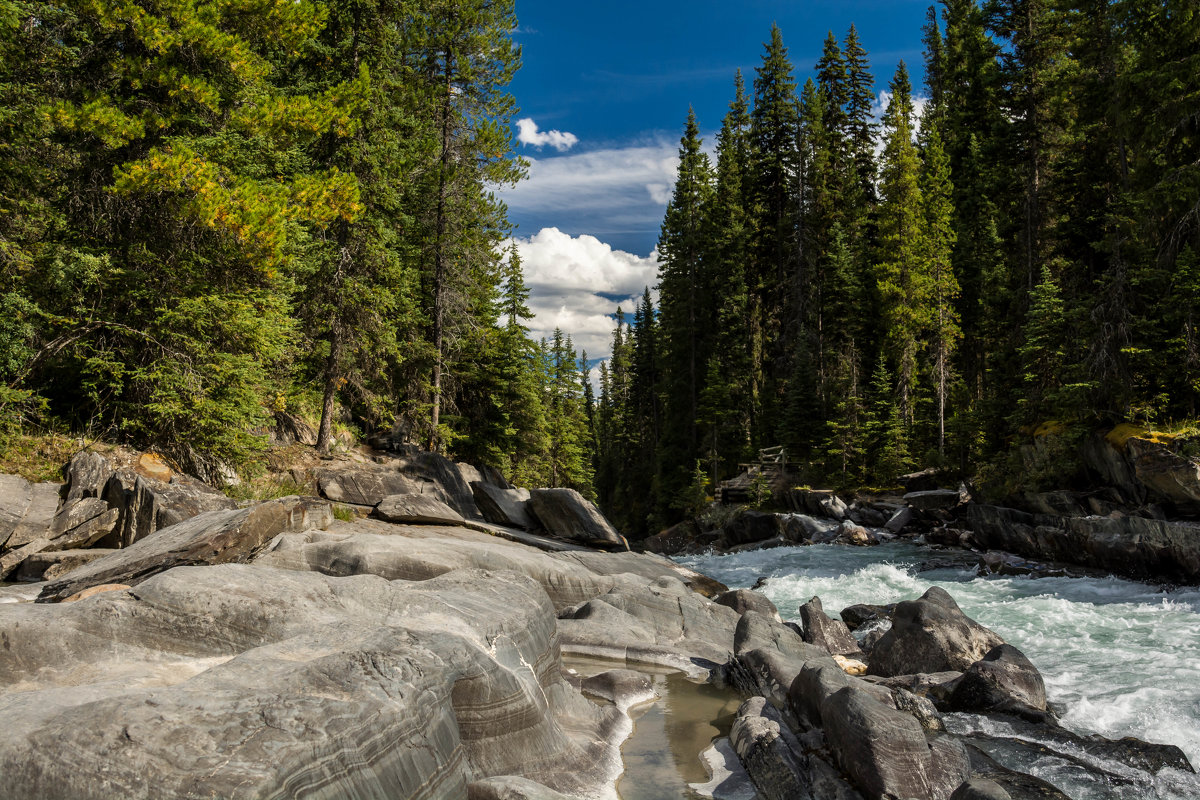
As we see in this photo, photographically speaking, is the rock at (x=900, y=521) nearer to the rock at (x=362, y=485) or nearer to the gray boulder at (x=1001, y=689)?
the rock at (x=362, y=485)

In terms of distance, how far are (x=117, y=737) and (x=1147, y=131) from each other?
24996 mm

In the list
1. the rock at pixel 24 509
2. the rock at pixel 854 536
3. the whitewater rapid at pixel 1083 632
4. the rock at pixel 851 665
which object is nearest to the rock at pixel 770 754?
the whitewater rapid at pixel 1083 632

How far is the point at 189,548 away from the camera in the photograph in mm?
8891

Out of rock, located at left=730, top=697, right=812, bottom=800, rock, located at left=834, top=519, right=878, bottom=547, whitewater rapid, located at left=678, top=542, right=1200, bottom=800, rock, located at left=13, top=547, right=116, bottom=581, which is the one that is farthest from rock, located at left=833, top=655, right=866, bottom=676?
rock, located at left=834, top=519, right=878, bottom=547

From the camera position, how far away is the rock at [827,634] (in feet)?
35.0

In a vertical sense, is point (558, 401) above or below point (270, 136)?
below

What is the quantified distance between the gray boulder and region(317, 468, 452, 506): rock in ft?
48.3

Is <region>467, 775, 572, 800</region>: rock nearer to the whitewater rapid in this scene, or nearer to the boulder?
the whitewater rapid

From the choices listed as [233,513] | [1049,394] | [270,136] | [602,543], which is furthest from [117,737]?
[1049,394]

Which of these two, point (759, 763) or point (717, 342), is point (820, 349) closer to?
point (717, 342)

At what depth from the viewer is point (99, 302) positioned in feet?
43.5

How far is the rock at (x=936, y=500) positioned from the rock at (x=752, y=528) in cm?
540

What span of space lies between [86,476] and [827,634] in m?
12.9

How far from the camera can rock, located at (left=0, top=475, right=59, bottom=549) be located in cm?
1040
